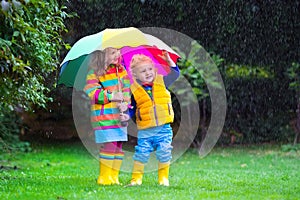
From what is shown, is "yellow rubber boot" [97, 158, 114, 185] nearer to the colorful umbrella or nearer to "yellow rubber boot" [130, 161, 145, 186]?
"yellow rubber boot" [130, 161, 145, 186]

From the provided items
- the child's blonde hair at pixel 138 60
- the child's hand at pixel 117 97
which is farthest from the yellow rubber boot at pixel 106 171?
the child's blonde hair at pixel 138 60

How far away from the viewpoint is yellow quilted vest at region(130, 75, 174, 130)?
6.12 m

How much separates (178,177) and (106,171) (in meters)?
1.55

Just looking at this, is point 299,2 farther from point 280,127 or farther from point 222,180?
point 222,180

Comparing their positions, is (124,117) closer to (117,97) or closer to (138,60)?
(117,97)

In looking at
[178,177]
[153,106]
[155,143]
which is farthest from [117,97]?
[178,177]

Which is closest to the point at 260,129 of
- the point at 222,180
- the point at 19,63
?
the point at 222,180

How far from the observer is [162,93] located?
6.27 metres

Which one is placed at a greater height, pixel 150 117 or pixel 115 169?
pixel 150 117

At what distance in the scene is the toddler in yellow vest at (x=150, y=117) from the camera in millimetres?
6142

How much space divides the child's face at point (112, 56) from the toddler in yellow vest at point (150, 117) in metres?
0.22

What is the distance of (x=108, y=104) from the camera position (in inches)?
245

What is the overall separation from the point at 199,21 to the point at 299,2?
1.95m

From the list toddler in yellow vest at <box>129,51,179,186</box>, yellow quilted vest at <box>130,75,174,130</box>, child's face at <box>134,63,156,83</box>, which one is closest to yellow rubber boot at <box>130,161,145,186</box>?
toddler in yellow vest at <box>129,51,179,186</box>
